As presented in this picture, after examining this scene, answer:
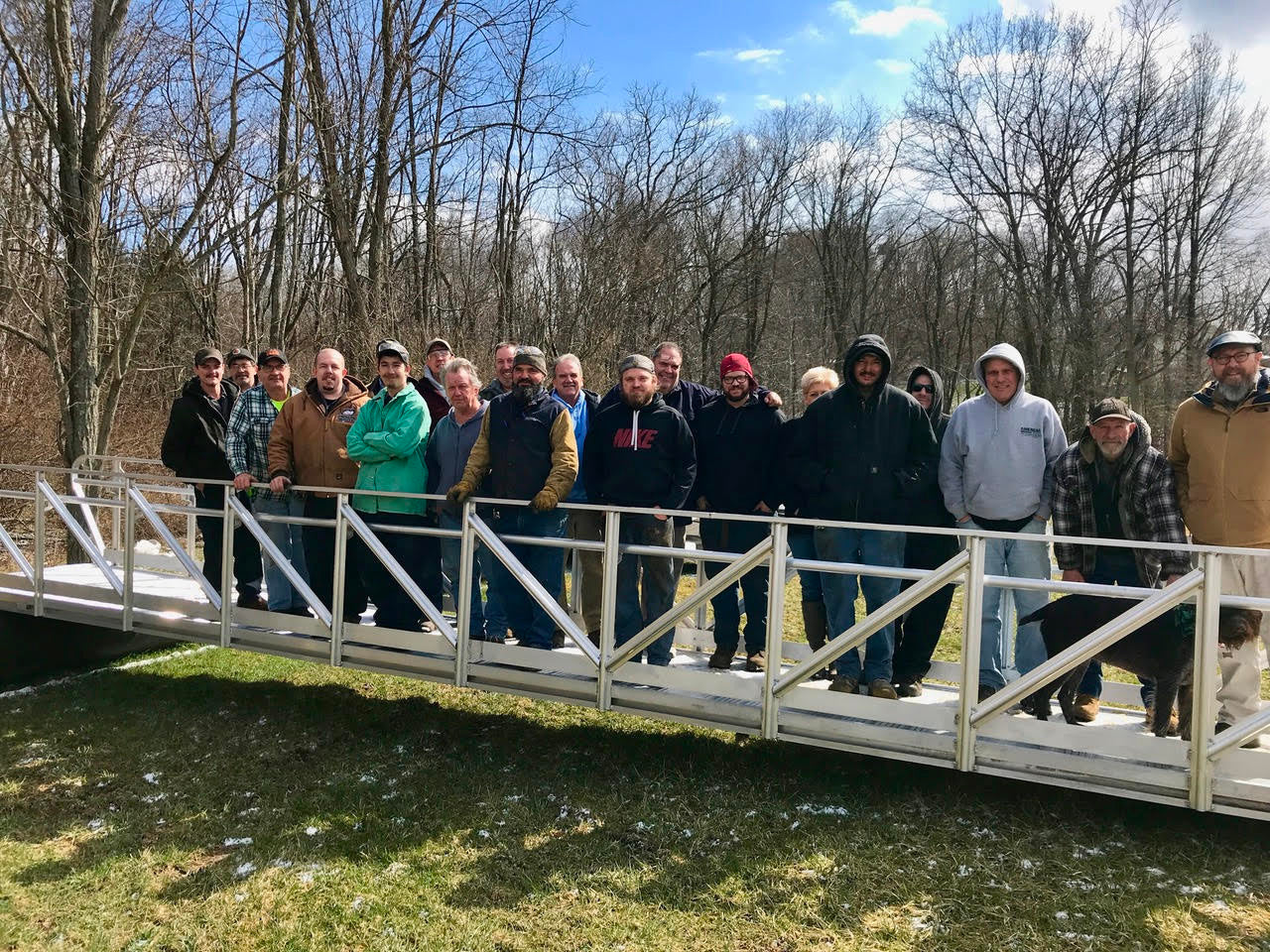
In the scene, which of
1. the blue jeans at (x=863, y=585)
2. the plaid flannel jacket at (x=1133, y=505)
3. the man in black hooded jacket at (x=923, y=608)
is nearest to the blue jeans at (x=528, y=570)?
the blue jeans at (x=863, y=585)

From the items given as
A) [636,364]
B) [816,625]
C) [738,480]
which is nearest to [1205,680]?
[816,625]

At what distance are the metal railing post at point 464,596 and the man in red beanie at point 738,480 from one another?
1340mm

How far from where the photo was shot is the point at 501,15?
12.9 metres

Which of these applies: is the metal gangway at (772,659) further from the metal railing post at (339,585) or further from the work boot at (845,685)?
the work boot at (845,685)

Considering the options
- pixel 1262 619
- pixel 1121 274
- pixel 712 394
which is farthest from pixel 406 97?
pixel 1121 274

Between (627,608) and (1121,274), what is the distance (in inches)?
971

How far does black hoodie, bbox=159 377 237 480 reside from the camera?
5.98 metres

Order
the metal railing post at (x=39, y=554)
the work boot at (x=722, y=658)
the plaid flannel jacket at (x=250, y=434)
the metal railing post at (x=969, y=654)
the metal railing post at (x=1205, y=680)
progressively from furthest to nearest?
the metal railing post at (x=39, y=554) < the plaid flannel jacket at (x=250, y=434) < the work boot at (x=722, y=658) < the metal railing post at (x=969, y=654) < the metal railing post at (x=1205, y=680)

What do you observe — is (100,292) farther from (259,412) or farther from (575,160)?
(575,160)

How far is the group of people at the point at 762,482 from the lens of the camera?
4043 mm

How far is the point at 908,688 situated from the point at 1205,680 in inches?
53.6

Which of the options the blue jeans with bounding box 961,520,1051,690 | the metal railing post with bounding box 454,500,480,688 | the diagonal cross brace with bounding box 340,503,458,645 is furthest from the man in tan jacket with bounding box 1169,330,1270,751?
the diagonal cross brace with bounding box 340,503,458,645

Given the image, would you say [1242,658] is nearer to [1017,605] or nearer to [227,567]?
[1017,605]

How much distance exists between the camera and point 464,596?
4660mm
